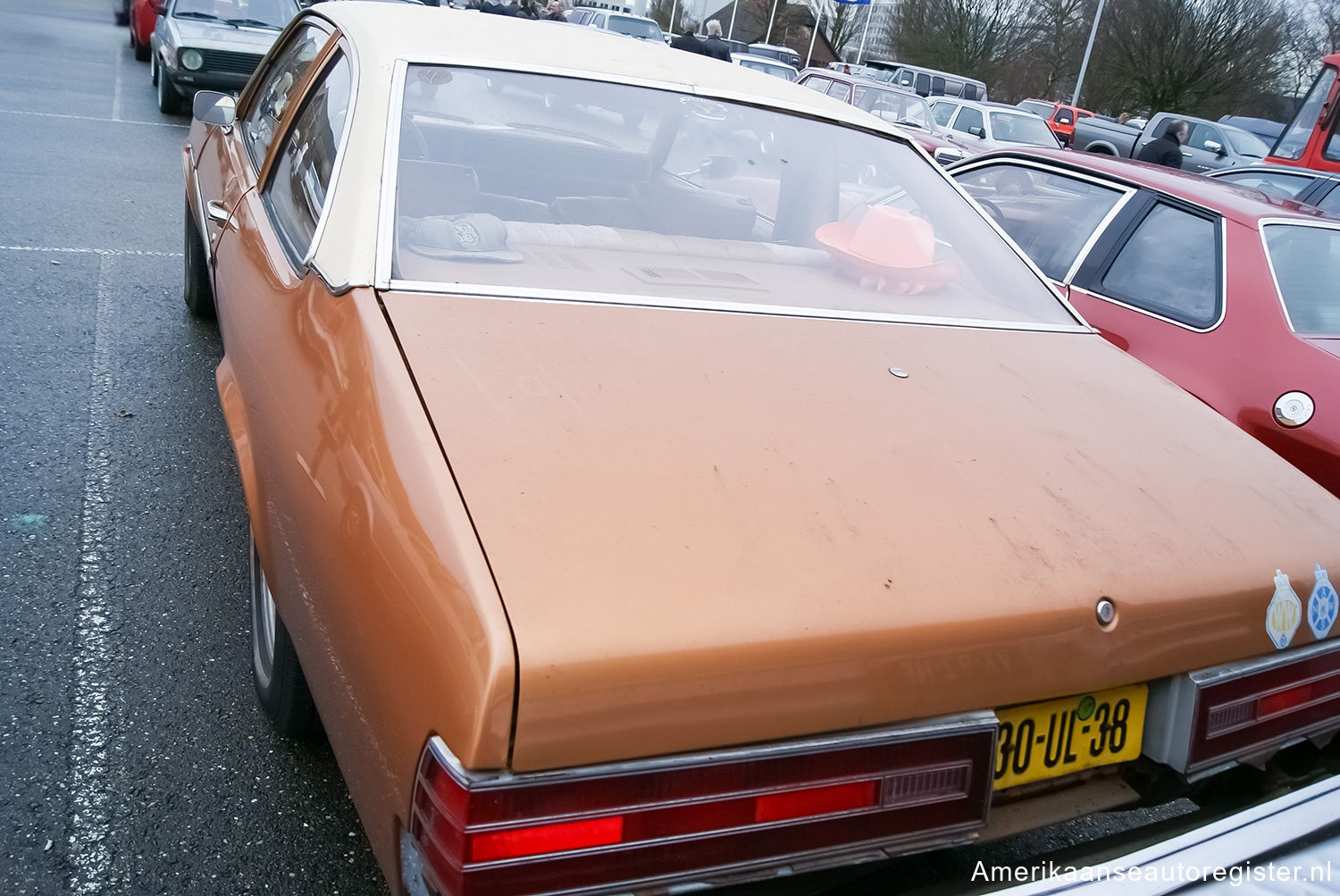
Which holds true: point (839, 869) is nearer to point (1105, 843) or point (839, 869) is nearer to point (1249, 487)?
point (1105, 843)

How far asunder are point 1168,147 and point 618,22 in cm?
1313

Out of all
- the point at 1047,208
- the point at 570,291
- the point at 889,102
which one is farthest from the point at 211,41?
the point at 570,291

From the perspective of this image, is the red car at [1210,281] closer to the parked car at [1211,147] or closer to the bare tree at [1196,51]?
the parked car at [1211,147]

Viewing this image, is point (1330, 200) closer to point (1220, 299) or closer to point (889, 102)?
point (1220, 299)

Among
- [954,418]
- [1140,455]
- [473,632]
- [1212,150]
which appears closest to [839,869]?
[473,632]

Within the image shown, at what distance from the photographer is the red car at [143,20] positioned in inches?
568

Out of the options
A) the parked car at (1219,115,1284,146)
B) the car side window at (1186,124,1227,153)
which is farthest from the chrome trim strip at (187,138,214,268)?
the parked car at (1219,115,1284,146)

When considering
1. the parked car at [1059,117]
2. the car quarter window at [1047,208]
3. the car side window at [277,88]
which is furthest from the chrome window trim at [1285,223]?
the parked car at [1059,117]

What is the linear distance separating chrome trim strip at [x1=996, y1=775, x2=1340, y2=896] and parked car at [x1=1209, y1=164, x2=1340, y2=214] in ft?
23.3

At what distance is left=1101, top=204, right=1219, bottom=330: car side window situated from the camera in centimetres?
398

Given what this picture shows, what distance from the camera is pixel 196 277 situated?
4.98 meters

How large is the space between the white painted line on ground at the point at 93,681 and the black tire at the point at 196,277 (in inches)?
39.0

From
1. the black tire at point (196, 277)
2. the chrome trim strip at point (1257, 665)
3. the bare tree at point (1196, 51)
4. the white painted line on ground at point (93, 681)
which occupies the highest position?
the bare tree at point (1196, 51)

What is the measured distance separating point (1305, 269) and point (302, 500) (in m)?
3.81
